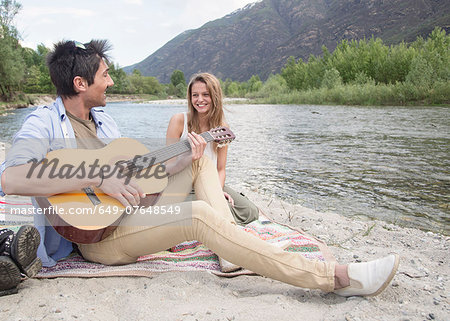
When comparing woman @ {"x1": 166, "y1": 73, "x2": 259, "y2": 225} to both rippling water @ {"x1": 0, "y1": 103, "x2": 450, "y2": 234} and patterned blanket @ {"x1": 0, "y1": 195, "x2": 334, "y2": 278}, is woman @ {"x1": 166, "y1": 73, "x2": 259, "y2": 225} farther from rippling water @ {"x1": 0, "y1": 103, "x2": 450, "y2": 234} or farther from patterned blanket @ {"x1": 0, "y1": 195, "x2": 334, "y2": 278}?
rippling water @ {"x1": 0, "y1": 103, "x2": 450, "y2": 234}

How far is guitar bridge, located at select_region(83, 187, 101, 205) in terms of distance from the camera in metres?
2.24

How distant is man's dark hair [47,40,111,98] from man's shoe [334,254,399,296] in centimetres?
228

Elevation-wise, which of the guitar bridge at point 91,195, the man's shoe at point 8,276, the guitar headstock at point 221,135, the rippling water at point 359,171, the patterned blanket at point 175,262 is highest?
the guitar headstock at point 221,135

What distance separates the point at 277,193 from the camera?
566 cm

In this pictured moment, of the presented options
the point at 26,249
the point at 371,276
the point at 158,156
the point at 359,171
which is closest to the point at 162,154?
the point at 158,156

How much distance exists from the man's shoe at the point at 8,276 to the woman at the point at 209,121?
2.06 m

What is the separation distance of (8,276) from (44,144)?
2.71 feet

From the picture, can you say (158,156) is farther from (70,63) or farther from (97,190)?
(70,63)

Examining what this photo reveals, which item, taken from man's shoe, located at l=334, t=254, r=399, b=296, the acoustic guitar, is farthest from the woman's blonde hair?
man's shoe, located at l=334, t=254, r=399, b=296

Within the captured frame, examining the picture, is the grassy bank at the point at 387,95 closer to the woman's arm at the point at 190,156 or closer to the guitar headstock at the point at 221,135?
the guitar headstock at the point at 221,135

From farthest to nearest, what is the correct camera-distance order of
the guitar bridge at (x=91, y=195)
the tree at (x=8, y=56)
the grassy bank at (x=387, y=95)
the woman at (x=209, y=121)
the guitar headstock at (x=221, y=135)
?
the tree at (x=8, y=56) < the grassy bank at (x=387, y=95) < the woman at (x=209, y=121) < the guitar headstock at (x=221, y=135) < the guitar bridge at (x=91, y=195)

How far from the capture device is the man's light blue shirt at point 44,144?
210 centimetres

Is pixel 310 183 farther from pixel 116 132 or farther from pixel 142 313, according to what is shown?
pixel 142 313

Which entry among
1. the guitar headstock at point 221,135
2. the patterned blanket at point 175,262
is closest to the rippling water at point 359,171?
the guitar headstock at point 221,135
